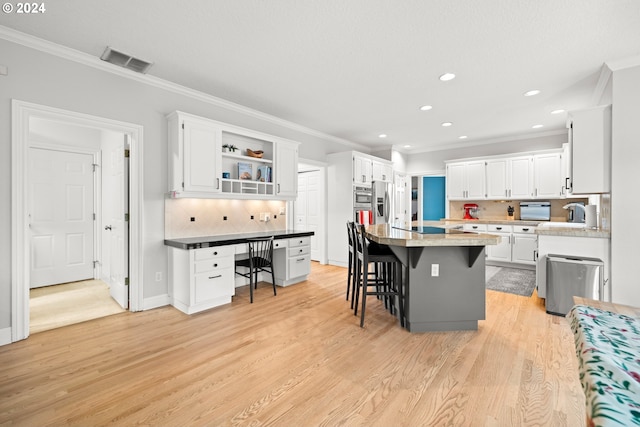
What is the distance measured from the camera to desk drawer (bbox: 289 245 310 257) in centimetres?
→ 452

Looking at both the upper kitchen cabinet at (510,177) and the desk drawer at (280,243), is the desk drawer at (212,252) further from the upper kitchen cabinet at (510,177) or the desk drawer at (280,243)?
the upper kitchen cabinet at (510,177)

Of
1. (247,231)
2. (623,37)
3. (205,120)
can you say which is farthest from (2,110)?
(623,37)

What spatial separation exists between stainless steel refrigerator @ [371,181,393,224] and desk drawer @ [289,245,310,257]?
2283mm

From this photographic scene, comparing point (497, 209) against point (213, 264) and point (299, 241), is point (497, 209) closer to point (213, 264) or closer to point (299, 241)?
point (299, 241)

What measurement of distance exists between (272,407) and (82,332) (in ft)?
7.49

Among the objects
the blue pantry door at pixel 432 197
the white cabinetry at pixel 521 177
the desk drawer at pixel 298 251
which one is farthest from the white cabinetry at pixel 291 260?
the blue pantry door at pixel 432 197

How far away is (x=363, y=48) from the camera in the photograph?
285cm

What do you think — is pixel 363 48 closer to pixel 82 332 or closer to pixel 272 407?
pixel 272 407

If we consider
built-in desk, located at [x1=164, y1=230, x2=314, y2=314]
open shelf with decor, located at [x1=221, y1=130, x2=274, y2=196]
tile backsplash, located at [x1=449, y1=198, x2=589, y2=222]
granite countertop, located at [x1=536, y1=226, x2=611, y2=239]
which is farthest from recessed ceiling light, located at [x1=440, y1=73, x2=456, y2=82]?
tile backsplash, located at [x1=449, y1=198, x2=589, y2=222]

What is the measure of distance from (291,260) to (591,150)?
3954mm

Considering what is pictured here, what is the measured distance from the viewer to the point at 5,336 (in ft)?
8.54

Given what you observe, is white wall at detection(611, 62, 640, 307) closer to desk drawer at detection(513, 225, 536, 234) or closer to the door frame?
desk drawer at detection(513, 225, 536, 234)

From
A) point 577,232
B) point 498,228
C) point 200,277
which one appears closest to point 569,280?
point 577,232

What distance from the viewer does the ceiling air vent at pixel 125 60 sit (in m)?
2.90
